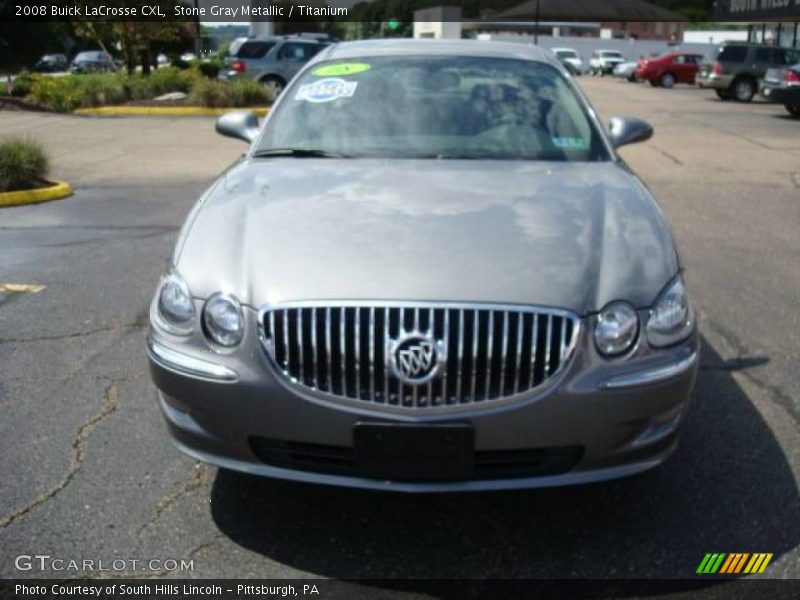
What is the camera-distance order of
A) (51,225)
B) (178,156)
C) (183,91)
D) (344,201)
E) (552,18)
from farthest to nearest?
(552,18) < (183,91) < (178,156) < (51,225) < (344,201)

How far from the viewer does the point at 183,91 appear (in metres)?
25.7

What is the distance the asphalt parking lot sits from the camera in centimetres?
303

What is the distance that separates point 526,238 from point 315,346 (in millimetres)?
862

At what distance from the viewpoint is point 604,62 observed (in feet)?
188

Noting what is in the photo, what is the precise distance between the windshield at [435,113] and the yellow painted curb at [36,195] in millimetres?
5973

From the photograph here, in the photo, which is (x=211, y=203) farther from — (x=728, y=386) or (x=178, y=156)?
(x=178, y=156)

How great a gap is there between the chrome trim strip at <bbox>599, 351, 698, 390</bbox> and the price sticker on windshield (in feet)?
7.44

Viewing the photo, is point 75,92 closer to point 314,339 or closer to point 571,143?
point 571,143

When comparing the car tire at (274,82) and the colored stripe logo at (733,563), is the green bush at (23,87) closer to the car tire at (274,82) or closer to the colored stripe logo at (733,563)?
the car tire at (274,82)

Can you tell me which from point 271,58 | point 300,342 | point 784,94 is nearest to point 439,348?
point 300,342

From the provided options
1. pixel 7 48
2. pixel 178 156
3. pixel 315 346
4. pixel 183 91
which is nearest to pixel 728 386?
pixel 315 346

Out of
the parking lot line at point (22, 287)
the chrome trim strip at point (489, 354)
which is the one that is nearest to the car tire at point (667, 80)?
the parking lot line at point (22, 287)

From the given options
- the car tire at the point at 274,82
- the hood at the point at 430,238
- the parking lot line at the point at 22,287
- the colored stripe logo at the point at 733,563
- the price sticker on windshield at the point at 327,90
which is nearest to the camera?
the hood at the point at 430,238

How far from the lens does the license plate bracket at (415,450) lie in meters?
2.72
